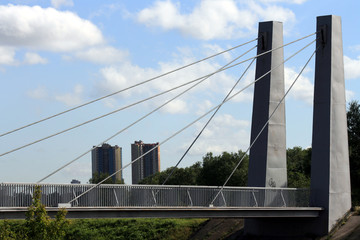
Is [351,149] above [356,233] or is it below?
above

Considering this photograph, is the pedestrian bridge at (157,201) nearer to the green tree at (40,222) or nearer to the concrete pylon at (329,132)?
the green tree at (40,222)

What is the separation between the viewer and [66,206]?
3444 cm

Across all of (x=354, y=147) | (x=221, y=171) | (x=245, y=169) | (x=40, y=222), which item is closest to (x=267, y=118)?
(x=354, y=147)

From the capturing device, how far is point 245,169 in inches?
3467

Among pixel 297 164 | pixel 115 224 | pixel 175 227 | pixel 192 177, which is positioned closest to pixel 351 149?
pixel 175 227

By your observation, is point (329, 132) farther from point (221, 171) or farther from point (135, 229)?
point (221, 171)

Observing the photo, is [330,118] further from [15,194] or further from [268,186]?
[15,194]

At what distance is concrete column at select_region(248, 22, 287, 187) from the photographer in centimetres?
4800

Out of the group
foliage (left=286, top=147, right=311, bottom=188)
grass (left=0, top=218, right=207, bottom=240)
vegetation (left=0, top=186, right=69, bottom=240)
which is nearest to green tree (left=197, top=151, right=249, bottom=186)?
foliage (left=286, top=147, right=311, bottom=188)

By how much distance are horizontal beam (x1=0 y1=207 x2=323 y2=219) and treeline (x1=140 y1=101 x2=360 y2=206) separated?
329 inches

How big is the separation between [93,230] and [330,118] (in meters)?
25.8

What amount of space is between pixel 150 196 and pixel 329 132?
13.8 m

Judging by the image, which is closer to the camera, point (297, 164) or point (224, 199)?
point (224, 199)

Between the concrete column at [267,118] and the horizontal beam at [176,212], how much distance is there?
372 centimetres
